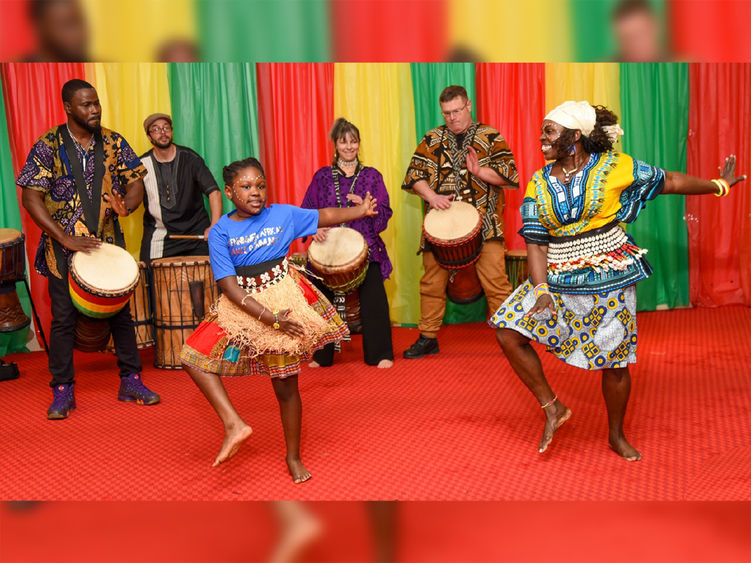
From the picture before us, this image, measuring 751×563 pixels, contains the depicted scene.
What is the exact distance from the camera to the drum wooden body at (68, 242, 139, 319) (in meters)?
4.48

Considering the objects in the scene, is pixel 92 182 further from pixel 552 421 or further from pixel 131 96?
pixel 552 421

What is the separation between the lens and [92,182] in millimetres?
4574

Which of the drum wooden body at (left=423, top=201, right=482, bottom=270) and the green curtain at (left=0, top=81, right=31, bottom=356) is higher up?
the green curtain at (left=0, top=81, right=31, bottom=356)

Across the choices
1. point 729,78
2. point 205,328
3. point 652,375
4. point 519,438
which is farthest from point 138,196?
point 729,78

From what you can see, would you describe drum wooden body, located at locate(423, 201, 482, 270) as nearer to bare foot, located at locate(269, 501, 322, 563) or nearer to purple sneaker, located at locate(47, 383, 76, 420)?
purple sneaker, located at locate(47, 383, 76, 420)

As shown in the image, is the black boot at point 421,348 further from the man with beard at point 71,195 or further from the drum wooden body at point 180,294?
the man with beard at point 71,195

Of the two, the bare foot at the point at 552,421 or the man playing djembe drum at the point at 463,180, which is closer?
the bare foot at the point at 552,421

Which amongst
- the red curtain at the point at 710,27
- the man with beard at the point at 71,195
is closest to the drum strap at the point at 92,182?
the man with beard at the point at 71,195

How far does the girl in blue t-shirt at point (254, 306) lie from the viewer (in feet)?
10.9

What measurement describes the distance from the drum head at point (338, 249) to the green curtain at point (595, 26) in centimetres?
487

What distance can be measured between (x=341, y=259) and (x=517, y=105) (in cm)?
270

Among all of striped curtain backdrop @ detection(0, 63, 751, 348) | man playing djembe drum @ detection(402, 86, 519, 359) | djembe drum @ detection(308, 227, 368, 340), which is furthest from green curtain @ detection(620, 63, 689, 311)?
djembe drum @ detection(308, 227, 368, 340)

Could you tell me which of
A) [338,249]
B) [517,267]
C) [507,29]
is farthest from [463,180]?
[507,29]

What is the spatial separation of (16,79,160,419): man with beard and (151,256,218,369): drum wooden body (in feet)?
2.35
